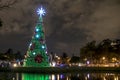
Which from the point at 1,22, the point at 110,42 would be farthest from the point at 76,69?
the point at 1,22

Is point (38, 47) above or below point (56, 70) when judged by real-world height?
above

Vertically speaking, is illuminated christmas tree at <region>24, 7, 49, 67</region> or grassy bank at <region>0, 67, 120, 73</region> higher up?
illuminated christmas tree at <region>24, 7, 49, 67</region>

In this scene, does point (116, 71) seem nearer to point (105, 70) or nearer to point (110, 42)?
point (105, 70)

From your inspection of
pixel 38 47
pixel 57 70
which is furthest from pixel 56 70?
pixel 38 47

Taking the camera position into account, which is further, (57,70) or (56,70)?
(57,70)

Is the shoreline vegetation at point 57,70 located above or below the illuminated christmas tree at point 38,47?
below

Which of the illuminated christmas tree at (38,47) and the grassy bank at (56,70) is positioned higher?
the illuminated christmas tree at (38,47)

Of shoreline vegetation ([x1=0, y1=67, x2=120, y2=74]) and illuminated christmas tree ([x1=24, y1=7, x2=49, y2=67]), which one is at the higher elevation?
illuminated christmas tree ([x1=24, y1=7, x2=49, y2=67])

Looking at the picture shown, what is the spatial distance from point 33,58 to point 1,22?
7280 centimetres

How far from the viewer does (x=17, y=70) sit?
105 metres

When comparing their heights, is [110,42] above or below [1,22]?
above

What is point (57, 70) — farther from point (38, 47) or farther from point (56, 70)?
point (38, 47)

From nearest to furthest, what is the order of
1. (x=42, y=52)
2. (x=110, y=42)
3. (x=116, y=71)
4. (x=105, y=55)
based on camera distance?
(x=42, y=52), (x=116, y=71), (x=105, y=55), (x=110, y=42)

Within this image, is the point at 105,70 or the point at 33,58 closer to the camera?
the point at 33,58
